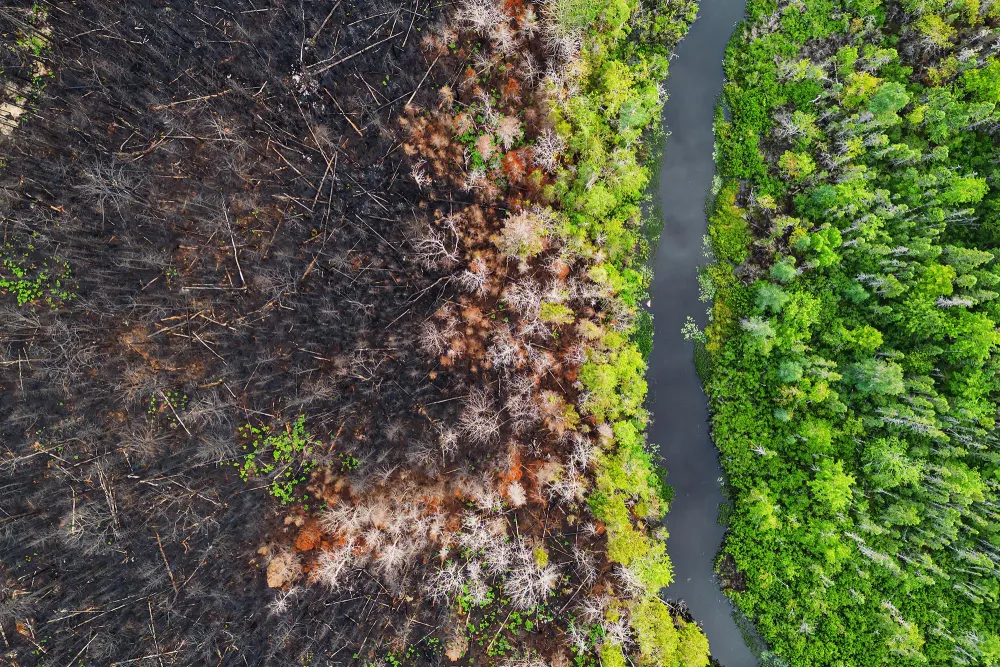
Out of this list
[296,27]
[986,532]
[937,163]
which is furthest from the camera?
[937,163]

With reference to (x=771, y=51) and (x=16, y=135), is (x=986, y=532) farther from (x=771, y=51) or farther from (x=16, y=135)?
(x=16, y=135)

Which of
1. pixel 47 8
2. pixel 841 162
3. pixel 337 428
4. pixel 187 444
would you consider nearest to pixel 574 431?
pixel 337 428

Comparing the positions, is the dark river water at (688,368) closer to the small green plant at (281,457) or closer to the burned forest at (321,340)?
the burned forest at (321,340)

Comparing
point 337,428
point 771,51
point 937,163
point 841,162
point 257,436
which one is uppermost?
point 771,51

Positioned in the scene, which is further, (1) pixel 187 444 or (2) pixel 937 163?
(2) pixel 937 163

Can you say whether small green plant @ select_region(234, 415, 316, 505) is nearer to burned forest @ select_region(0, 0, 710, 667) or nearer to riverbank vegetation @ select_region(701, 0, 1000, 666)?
burned forest @ select_region(0, 0, 710, 667)

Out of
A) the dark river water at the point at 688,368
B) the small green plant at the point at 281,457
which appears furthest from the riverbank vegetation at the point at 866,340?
the small green plant at the point at 281,457

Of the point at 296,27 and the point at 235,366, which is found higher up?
the point at 296,27
